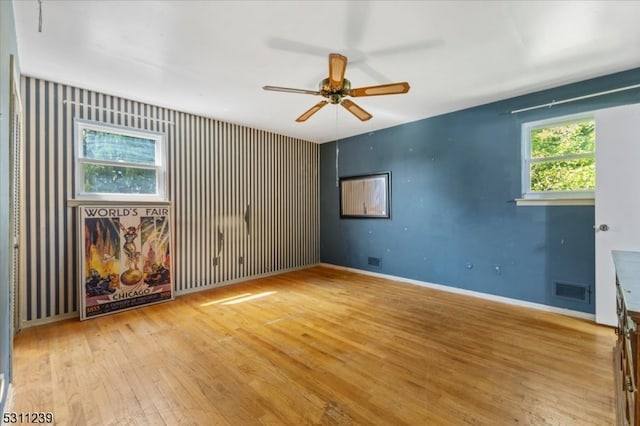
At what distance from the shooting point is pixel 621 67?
283cm

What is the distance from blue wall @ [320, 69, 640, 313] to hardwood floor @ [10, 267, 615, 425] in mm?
486

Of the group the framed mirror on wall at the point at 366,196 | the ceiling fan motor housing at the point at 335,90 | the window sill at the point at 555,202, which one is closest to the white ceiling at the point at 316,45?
the ceiling fan motor housing at the point at 335,90

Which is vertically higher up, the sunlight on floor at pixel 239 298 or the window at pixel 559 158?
the window at pixel 559 158

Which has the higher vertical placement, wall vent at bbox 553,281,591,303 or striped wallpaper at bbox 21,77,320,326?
striped wallpaper at bbox 21,77,320,326

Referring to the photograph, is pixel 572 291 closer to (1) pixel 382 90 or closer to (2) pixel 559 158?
(2) pixel 559 158

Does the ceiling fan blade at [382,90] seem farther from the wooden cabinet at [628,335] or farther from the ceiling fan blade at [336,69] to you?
the wooden cabinet at [628,335]

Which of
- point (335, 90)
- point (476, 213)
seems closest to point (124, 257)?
point (335, 90)

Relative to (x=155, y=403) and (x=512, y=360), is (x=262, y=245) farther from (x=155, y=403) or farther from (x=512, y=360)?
(x=512, y=360)

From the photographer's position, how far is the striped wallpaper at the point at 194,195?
3055mm

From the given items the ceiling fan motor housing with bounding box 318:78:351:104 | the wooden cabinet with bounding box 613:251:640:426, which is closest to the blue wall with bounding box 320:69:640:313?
the wooden cabinet with bounding box 613:251:640:426

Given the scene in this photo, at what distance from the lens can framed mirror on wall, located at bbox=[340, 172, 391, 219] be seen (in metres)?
4.96

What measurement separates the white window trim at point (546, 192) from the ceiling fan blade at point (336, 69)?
2629mm

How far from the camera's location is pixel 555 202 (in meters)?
3.25

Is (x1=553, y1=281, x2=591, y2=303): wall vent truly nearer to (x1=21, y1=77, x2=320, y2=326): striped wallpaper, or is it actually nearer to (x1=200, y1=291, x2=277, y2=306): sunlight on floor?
(x1=200, y1=291, x2=277, y2=306): sunlight on floor
